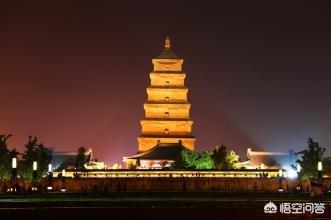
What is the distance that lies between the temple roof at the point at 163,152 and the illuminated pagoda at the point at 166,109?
2500 millimetres

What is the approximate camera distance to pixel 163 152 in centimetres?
7806

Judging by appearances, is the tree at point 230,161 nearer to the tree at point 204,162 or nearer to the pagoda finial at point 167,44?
the tree at point 204,162

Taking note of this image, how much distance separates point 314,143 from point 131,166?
19754 mm

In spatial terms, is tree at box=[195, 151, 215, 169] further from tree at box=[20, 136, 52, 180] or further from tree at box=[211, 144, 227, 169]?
tree at box=[20, 136, 52, 180]

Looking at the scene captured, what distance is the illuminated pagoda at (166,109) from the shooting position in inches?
3312

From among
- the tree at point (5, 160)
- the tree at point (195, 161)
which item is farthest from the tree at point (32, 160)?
the tree at point (195, 161)

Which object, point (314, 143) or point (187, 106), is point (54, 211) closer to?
point (314, 143)

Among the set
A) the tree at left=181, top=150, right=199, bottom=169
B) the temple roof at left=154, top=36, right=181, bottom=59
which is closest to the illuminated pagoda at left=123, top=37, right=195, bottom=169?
the temple roof at left=154, top=36, right=181, bottom=59

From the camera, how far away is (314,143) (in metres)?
64.1

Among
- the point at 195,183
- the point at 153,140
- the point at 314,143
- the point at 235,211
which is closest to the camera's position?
the point at 235,211

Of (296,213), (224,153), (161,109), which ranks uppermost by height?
(161,109)

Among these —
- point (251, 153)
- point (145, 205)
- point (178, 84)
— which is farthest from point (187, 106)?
point (145, 205)

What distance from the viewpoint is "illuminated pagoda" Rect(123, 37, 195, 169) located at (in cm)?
8412

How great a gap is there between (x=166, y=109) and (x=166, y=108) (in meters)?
0.11
